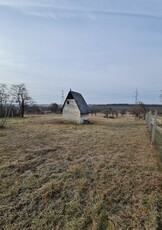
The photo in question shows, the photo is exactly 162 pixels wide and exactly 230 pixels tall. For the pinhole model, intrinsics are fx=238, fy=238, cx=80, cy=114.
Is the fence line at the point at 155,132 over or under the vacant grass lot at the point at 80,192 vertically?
over

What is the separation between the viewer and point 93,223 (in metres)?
3.91

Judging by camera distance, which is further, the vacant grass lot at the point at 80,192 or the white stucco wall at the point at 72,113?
the white stucco wall at the point at 72,113

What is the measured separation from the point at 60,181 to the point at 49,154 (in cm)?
296

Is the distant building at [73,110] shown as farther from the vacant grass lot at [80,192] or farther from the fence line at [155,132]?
the vacant grass lot at [80,192]

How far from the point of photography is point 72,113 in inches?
1084

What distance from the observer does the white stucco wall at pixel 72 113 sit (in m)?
27.1

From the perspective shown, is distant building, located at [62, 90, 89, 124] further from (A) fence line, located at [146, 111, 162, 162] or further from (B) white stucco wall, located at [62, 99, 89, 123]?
(A) fence line, located at [146, 111, 162, 162]

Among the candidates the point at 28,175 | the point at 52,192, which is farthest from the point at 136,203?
the point at 28,175

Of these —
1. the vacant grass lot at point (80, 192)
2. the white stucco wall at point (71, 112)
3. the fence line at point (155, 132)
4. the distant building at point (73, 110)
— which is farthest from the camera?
the white stucco wall at point (71, 112)

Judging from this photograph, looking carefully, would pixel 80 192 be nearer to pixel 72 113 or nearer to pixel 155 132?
pixel 155 132

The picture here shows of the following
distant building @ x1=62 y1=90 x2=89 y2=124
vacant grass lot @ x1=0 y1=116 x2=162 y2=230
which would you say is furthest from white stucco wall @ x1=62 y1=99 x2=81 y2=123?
vacant grass lot @ x1=0 y1=116 x2=162 y2=230

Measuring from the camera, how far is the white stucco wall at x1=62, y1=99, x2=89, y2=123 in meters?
27.1

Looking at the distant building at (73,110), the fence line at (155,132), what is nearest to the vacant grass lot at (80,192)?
the fence line at (155,132)

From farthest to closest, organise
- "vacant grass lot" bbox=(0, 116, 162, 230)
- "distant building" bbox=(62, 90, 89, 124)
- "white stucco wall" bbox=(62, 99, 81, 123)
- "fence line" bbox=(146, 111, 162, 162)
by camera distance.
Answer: "white stucco wall" bbox=(62, 99, 81, 123), "distant building" bbox=(62, 90, 89, 124), "fence line" bbox=(146, 111, 162, 162), "vacant grass lot" bbox=(0, 116, 162, 230)
